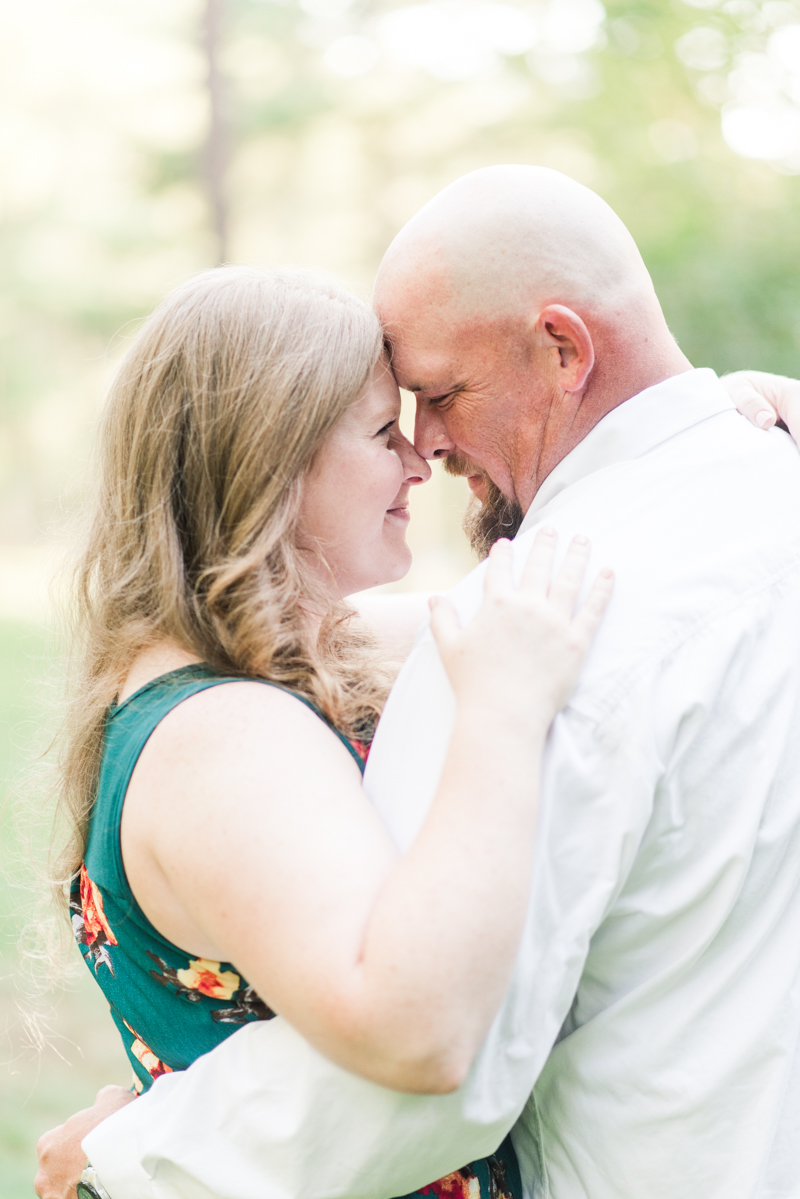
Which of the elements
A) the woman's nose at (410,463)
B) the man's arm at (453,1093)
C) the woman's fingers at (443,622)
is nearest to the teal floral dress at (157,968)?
the man's arm at (453,1093)

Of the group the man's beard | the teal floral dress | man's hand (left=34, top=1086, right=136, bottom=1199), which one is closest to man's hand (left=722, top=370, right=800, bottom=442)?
the man's beard

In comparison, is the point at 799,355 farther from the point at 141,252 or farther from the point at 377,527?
the point at 377,527

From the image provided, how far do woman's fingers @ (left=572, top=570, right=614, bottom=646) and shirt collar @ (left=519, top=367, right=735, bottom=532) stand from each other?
0.39 meters

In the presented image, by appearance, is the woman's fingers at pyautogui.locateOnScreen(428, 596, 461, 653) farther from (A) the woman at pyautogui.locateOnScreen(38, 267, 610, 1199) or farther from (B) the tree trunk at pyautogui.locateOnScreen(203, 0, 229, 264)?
(B) the tree trunk at pyautogui.locateOnScreen(203, 0, 229, 264)

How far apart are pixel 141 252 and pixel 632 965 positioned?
11197mm

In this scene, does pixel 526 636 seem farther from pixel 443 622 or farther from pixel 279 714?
pixel 279 714

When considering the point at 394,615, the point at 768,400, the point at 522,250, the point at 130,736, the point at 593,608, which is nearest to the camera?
the point at 593,608

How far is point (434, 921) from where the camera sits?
1.03 m

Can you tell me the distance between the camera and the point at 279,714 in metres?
1.26

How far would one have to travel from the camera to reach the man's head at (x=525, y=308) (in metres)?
1.66

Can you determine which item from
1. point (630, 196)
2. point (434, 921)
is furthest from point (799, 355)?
point (434, 921)

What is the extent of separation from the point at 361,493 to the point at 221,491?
249mm

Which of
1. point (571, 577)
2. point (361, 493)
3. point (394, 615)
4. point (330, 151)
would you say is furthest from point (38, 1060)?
point (330, 151)

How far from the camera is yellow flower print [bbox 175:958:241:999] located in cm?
133
